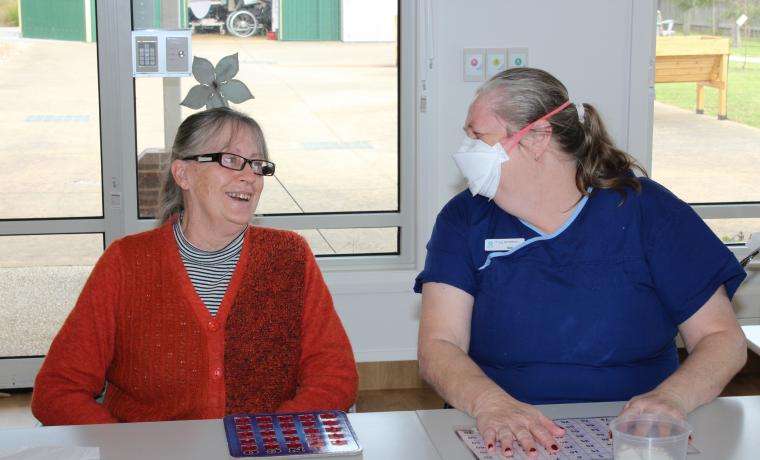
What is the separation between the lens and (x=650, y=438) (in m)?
1.63

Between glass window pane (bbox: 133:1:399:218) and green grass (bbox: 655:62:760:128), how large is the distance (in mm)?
1214

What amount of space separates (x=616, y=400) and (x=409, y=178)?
2.24 metres

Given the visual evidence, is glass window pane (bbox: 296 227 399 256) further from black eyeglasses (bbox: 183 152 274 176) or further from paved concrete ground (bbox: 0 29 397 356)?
black eyeglasses (bbox: 183 152 274 176)

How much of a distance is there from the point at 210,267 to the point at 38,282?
2244mm

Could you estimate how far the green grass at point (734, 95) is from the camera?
175 inches

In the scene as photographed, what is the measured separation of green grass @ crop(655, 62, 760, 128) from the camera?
4.45 metres

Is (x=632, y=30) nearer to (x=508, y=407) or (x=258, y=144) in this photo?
(x=258, y=144)

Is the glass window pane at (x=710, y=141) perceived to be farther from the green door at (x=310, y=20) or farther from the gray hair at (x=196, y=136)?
the gray hair at (x=196, y=136)

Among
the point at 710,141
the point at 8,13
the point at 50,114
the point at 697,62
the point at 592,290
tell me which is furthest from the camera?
the point at 710,141

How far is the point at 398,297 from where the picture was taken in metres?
4.31

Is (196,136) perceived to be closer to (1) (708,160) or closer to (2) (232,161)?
(2) (232,161)

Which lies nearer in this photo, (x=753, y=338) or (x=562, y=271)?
(x=562, y=271)

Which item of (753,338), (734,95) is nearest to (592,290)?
(753,338)

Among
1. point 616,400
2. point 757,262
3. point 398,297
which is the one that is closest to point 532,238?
point 616,400
